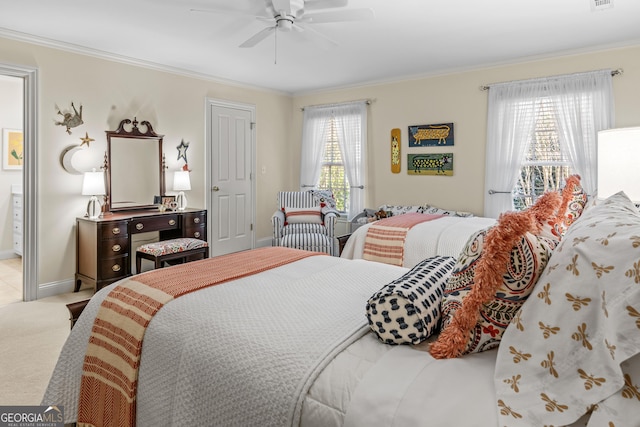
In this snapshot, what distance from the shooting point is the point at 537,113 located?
456 centimetres

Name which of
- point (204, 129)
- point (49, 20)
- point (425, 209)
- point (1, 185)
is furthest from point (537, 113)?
point (1, 185)

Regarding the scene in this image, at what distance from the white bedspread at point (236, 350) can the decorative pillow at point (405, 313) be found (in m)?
0.09

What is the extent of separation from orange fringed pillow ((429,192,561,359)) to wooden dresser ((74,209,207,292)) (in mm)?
3707

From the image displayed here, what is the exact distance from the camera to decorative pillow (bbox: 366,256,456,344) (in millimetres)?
1257

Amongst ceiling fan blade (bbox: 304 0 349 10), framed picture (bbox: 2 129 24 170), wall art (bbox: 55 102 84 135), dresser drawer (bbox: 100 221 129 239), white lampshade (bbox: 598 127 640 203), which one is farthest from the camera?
framed picture (bbox: 2 129 24 170)

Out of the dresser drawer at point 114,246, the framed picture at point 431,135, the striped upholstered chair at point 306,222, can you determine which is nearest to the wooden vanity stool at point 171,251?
the dresser drawer at point 114,246

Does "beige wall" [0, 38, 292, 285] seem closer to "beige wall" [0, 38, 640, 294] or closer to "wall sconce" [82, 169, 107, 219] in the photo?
"beige wall" [0, 38, 640, 294]

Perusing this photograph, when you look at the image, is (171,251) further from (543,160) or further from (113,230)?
(543,160)

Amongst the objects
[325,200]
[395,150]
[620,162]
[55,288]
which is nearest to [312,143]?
[325,200]

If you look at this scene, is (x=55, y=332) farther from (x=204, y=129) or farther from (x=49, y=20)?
(x=204, y=129)

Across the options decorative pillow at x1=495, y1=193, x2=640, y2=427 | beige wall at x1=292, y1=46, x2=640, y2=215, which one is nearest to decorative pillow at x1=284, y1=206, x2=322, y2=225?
beige wall at x1=292, y1=46, x2=640, y2=215

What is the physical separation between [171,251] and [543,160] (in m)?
4.22

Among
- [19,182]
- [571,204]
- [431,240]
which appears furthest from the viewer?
[19,182]

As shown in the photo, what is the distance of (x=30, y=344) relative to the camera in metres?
2.92
